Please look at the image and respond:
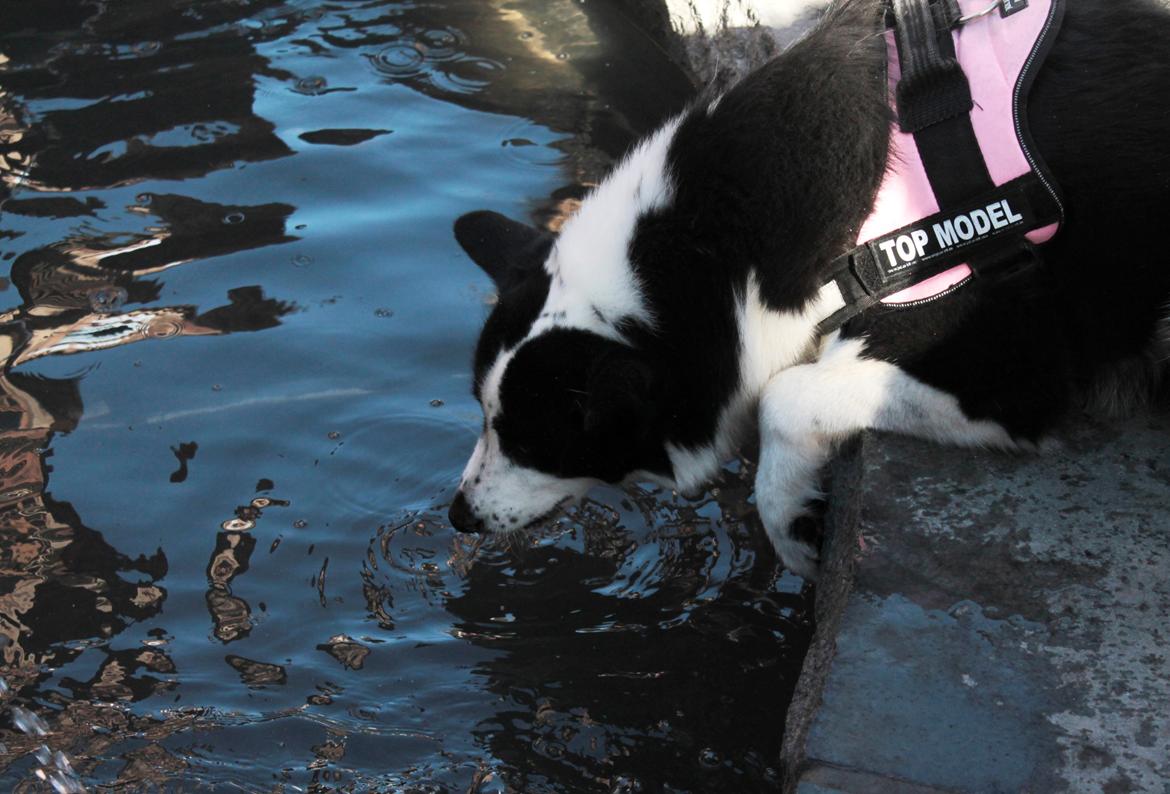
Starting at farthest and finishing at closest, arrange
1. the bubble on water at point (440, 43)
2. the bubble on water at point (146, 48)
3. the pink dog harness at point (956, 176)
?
the bubble on water at point (440, 43), the bubble on water at point (146, 48), the pink dog harness at point (956, 176)

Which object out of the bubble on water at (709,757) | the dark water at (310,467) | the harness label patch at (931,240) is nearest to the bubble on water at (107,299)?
the dark water at (310,467)

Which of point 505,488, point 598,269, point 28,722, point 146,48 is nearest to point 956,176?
point 598,269

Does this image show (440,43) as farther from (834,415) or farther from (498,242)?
(834,415)

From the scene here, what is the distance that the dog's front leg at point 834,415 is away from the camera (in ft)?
9.85

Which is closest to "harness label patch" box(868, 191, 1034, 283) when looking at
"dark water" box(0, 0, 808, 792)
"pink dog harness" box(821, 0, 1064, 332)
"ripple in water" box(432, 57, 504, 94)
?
"pink dog harness" box(821, 0, 1064, 332)

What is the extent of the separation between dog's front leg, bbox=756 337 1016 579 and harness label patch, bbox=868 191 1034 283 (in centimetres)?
20

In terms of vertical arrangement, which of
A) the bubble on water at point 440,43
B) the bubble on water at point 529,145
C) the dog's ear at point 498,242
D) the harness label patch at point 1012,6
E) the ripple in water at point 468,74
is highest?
the harness label patch at point 1012,6

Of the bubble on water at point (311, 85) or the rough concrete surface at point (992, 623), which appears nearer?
the rough concrete surface at point (992, 623)

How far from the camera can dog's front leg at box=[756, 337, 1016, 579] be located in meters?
3.00

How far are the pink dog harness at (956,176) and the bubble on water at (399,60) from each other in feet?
13.0

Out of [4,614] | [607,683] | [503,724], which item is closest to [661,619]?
[607,683]

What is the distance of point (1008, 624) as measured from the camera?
2512mm

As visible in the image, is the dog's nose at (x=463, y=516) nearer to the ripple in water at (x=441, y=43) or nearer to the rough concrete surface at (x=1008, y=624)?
the rough concrete surface at (x=1008, y=624)

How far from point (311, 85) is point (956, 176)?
13.9 ft
